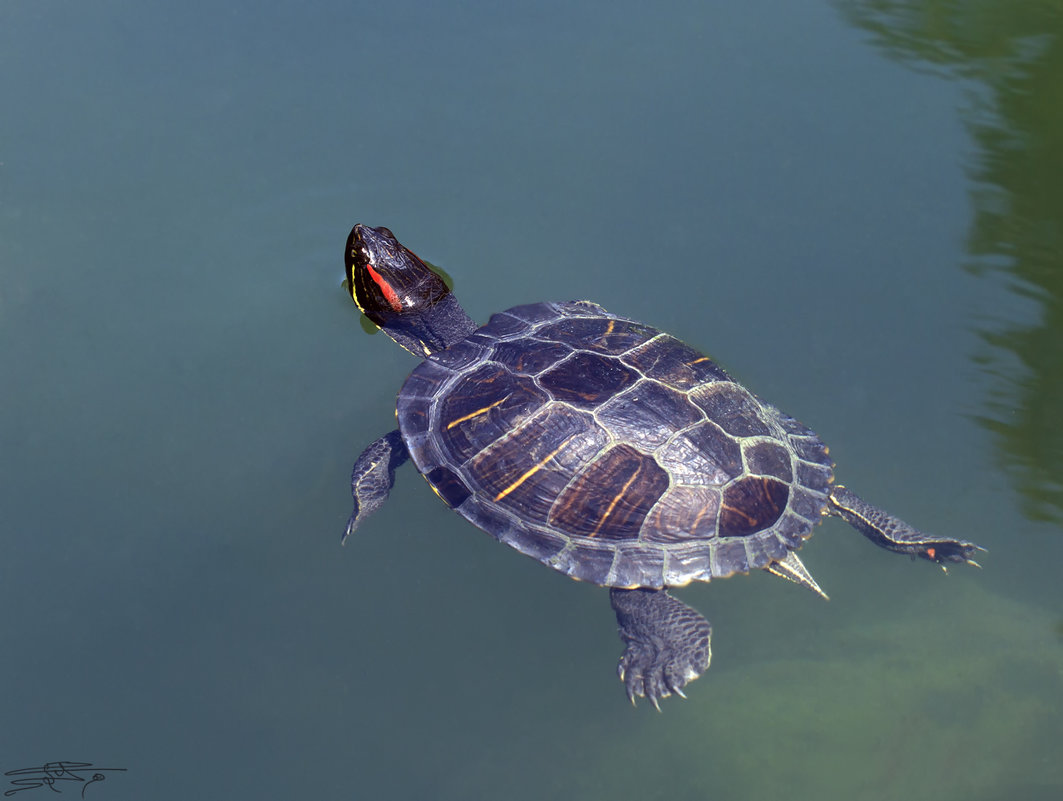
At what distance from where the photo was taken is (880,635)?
404 cm

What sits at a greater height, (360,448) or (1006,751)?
(360,448)

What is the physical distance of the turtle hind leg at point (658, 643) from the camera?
11.7 ft

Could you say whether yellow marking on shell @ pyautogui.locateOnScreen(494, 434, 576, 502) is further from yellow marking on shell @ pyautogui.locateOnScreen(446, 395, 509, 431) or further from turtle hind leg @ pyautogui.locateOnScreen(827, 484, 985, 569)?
turtle hind leg @ pyautogui.locateOnScreen(827, 484, 985, 569)

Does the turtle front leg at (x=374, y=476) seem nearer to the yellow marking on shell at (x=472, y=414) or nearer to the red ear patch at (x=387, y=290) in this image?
the yellow marking on shell at (x=472, y=414)

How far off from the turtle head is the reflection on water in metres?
3.38

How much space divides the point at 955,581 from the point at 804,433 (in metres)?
1.22

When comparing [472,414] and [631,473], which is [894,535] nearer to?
[631,473]

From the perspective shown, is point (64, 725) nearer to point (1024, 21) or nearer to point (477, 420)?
point (477, 420)

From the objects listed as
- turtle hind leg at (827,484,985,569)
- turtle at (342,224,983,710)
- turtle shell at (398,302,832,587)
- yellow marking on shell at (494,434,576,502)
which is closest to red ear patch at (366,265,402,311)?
turtle at (342,224,983,710)

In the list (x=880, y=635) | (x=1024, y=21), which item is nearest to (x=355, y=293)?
(x=880, y=635)

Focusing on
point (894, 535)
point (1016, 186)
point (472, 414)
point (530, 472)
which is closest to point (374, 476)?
point (472, 414)

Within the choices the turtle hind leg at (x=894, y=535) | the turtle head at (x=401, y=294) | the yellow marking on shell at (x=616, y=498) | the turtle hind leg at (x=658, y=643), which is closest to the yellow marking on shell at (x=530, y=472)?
the yellow marking on shell at (x=616, y=498)

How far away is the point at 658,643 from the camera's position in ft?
11.9

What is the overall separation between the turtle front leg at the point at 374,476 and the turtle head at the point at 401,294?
70 cm
